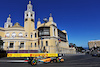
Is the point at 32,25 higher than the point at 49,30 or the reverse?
higher

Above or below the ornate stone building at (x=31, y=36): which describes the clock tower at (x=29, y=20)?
above

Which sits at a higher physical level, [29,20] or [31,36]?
[29,20]

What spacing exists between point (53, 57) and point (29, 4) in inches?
1720

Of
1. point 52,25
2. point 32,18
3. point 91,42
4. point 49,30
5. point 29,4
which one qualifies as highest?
point 29,4

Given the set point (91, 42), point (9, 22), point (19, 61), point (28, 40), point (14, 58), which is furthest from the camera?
point (91, 42)

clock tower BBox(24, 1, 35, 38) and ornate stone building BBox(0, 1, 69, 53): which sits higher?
clock tower BBox(24, 1, 35, 38)

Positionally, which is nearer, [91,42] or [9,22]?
[9,22]

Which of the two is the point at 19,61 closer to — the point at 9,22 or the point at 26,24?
the point at 26,24

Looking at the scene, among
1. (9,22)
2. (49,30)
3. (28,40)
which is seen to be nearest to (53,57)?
(49,30)

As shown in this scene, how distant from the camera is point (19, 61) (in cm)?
1334

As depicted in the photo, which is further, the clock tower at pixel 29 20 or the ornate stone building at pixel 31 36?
the clock tower at pixel 29 20

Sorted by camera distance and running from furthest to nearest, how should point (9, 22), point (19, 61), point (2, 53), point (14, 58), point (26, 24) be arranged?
1. point (9, 22)
2. point (26, 24)
3. point (2, 53)
4. point (14, 58)
5. point (19, 61)

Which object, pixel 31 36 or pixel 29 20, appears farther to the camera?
pixel 29 20

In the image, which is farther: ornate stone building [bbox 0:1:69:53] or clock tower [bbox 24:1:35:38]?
clock tower [bbox 24:1:35:38]
